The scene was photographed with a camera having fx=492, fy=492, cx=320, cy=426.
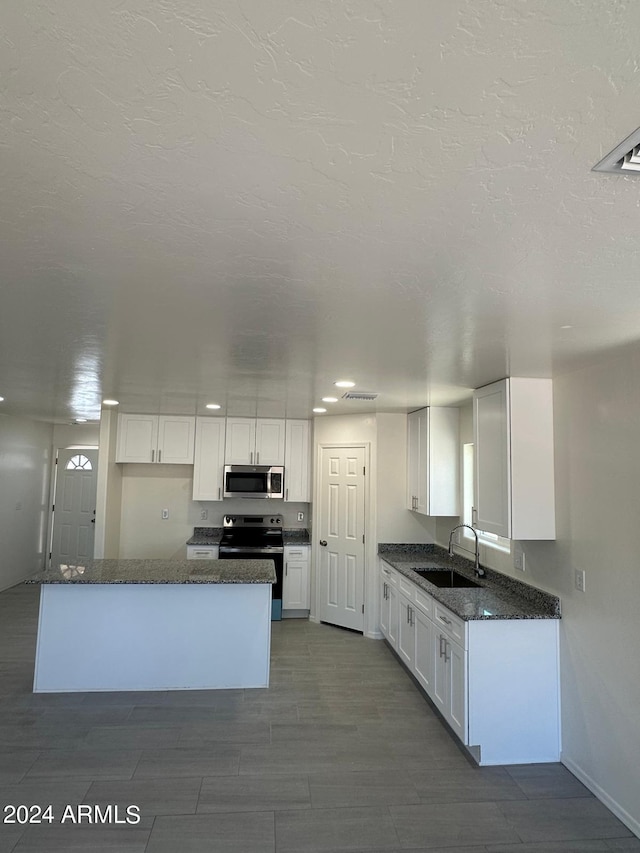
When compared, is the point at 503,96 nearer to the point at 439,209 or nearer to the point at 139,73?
the point at 439,209

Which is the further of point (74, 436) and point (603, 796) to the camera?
point (74, 436)

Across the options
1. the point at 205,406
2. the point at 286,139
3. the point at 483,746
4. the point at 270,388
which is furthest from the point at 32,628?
the point at 286,139

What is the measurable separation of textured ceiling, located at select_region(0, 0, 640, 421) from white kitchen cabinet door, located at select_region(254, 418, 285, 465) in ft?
11.9

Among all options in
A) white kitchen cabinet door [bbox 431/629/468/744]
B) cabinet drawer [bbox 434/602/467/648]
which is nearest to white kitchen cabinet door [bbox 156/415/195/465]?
cabinet drawer [bbox 434/602/467/648]

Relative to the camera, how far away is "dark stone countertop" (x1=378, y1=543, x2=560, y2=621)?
300 cm

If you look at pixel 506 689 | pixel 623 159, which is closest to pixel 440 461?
pixel 506 689

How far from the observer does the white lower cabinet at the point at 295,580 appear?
5570 mm

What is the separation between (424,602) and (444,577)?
64 centimetres

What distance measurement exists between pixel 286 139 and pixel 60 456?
25.4 feet

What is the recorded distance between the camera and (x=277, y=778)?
2.72 metres

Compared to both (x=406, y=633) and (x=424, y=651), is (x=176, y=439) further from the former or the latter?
(x=424, y=651)

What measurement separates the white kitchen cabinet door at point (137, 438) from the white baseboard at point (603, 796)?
15.1ft

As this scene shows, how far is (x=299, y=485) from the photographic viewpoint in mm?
5816

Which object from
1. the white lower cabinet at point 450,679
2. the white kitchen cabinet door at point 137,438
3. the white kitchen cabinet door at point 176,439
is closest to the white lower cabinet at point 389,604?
the white lower cabinet at point 450,679
